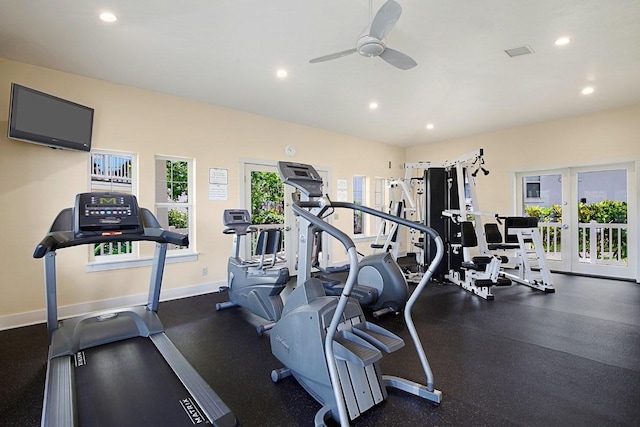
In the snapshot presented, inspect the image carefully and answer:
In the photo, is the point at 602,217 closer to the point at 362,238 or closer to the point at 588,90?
the point at 588,90

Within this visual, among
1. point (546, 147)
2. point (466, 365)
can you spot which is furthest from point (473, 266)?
point (546, 147)

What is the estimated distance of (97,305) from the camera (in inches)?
145

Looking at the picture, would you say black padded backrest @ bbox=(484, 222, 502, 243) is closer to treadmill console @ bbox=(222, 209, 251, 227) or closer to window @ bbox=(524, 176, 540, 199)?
window @ bbox=(524, 176, 540, 199)

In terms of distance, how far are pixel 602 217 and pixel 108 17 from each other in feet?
24.4

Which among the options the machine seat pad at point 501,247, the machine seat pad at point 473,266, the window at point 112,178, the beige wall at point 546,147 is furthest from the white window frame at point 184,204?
the beige wall at point 546,147

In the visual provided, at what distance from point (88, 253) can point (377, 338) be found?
3.61m

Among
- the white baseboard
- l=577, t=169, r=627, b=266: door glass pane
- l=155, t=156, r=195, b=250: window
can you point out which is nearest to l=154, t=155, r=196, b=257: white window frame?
l=155, t=156, r=195, b=250: window

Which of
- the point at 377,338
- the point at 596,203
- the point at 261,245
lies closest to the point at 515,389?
the point at 377,338

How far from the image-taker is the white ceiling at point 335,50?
8.12ft

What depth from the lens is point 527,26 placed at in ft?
8.91

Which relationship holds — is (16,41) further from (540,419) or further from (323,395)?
(540,419)

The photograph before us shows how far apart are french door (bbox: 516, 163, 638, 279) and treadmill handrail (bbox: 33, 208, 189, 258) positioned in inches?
250

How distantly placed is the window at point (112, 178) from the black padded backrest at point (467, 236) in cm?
462

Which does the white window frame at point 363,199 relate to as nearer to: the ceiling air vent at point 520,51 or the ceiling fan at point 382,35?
the ceiling air vent at point 520,51
